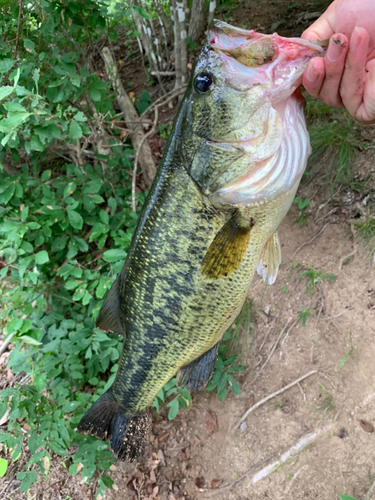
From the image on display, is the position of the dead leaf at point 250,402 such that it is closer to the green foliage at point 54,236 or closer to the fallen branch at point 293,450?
the fallen branch at point 293,450

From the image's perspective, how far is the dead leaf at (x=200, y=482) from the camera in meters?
2.87

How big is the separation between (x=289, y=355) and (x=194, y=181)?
2.14m

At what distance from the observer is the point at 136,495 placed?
9.24 feet

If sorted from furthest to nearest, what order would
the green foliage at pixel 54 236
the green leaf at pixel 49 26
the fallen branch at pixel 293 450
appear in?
the fallen branch at pixel 293 450, the green foliage at pixel 54 236, the green leaf at pixel 49 26

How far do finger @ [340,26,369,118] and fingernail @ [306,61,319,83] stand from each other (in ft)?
0.45

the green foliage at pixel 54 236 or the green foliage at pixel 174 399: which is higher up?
the green foliage at pixel 54 236

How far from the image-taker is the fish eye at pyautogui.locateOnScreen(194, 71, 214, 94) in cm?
140

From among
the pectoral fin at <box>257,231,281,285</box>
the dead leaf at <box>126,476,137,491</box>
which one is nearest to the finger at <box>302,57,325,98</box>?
the pectoral fin at <box>257,231,281,285</box>

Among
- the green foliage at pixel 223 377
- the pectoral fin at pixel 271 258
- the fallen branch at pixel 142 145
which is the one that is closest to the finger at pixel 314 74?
the pectoral fin at pixel 271 258

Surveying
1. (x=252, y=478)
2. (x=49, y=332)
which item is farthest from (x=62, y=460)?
(x=252, y=478)

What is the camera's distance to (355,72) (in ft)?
4.25

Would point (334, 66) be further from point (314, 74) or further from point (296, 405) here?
point (296, 405)

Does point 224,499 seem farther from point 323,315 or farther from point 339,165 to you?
point 339,165

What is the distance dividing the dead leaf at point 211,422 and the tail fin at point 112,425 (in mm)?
1170
